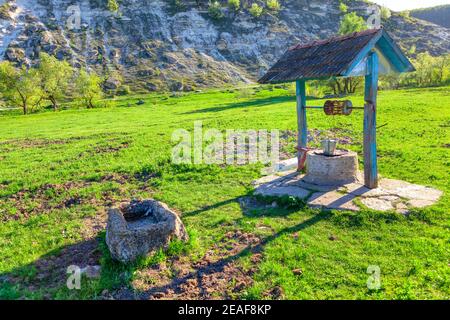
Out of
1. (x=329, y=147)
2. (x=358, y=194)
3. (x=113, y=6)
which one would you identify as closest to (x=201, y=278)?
(x=358, y=194)

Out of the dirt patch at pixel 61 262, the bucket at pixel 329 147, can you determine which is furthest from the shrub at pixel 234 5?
the dirt patch at pixel 61 262

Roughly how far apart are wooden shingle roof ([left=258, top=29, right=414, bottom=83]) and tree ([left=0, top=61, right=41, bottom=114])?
5540 cm

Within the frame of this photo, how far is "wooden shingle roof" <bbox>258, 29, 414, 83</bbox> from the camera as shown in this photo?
28.7 ft

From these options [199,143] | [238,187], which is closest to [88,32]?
[199,143]

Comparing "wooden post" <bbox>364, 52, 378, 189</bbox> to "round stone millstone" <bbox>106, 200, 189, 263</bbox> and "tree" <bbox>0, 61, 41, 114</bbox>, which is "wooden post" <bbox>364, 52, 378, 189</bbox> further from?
"tree" <bbox>0, 61, 41, 114</bbox>

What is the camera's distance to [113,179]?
43.6 ft

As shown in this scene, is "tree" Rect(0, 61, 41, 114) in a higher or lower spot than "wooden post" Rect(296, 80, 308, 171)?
higher

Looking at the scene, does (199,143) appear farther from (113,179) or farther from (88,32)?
(88,32)

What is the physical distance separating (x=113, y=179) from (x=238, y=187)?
5.01m

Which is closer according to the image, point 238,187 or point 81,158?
point 238,187

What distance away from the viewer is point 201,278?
256 inches

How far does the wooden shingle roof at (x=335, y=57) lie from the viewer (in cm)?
876

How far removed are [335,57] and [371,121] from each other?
2043mm

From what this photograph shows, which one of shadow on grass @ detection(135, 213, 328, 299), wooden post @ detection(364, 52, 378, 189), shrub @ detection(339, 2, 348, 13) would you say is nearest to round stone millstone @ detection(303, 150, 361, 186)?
wooden post @ detection(364, 52, 378, 189)
